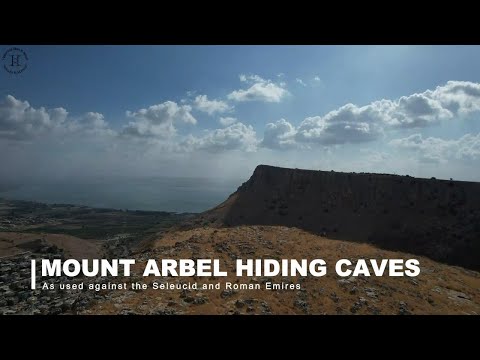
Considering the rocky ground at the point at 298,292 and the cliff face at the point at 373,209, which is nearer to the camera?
the rocky ground at the point at 298,292

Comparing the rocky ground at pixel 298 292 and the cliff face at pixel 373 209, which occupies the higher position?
the cliff face at pixel 373 209

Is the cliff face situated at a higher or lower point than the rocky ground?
higher

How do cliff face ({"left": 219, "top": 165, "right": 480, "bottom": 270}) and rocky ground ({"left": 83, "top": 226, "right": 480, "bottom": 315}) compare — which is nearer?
rocky ground ({"left": 83, "top": 226, "right": 480, "bottom": 315})

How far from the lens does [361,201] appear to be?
23844mm

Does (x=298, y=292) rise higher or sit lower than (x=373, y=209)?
lower

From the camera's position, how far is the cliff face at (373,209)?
1895 cm

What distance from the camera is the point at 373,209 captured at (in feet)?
75.4

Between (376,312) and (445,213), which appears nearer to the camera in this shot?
(376,312)

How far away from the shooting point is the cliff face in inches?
746
